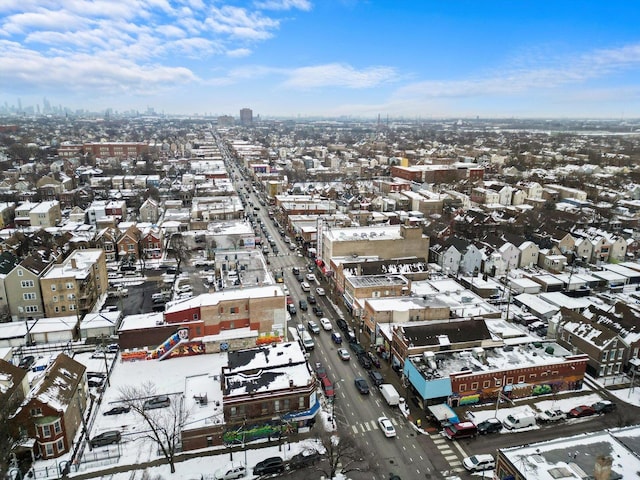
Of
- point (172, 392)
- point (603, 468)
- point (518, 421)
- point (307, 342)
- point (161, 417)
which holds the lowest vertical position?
point (518, 421)

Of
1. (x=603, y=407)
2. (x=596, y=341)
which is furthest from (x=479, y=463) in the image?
(x=596, y=341)

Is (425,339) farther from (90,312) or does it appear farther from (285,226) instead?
(285,226)

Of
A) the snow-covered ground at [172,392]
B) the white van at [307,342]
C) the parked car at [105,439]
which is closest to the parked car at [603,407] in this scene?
the snow-covered ground at [172,392]

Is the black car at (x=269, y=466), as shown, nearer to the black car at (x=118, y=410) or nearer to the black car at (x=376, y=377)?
the black car at (x=118, y=410)

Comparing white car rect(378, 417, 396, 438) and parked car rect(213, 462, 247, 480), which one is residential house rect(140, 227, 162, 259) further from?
white car rect(378, 417, 396, 438)

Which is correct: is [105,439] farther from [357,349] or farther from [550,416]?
[550,416]

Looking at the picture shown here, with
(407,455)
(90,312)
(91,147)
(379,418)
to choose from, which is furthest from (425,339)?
(91,147)

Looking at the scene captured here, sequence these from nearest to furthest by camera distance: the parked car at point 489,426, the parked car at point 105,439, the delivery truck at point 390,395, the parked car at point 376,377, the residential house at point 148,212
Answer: the parked car at point 105,439, the parked car at point 489,426, the delivery truck at point 390,395, the parked car at point 376,377, the residential house at point 148,212
